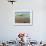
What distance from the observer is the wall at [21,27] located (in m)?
4.45

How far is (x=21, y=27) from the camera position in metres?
4.49

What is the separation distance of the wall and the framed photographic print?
5.8 inches

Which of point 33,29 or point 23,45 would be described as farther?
point 33,29

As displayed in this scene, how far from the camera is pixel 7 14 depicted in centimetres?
450

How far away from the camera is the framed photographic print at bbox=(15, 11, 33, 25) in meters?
4.47

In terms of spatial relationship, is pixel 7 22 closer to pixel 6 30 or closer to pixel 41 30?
pixel 6 30

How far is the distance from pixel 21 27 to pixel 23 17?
0.38 meters

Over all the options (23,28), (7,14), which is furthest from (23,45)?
(7,14)

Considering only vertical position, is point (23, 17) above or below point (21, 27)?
above

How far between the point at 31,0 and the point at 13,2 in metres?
0.67

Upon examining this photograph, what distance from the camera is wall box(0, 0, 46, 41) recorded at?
14.6ft

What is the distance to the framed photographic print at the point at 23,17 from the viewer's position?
4.47 metres

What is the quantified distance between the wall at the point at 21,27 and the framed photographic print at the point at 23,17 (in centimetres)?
15

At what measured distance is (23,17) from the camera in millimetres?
4504
